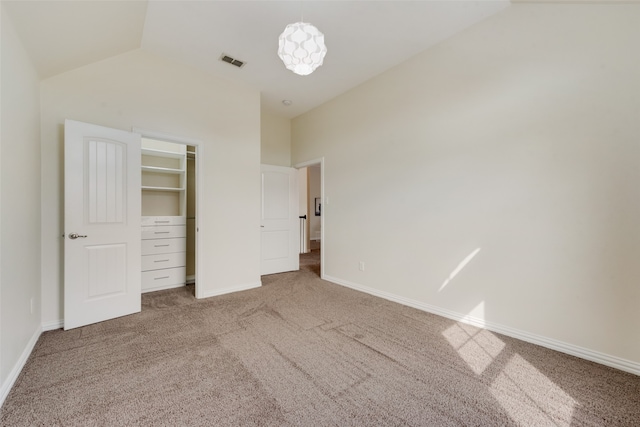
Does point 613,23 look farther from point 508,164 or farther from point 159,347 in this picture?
point 159,347

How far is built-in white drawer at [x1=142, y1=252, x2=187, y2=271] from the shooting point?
3572 mm

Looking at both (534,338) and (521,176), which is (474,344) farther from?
(521,176)

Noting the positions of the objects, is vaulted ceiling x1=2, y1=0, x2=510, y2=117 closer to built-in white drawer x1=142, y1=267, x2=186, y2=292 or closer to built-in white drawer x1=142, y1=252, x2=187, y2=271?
built-in white drawer x1=142, y1=252, x2=187, y2=271

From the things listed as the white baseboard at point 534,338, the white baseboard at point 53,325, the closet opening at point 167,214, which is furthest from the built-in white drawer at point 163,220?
the white baseboard at point 534,338

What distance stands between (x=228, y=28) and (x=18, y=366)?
3179 mm

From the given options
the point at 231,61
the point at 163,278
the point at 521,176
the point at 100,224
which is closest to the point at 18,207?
the point at 100,224

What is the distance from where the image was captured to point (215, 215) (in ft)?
11.4

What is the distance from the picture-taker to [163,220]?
3.72 m

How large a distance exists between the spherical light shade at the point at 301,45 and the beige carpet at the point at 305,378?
215 cm

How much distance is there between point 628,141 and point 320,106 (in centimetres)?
360

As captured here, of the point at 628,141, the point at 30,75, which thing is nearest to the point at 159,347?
the point at 30,75

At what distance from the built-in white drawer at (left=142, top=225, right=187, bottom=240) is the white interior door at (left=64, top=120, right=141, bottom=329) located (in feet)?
2.90

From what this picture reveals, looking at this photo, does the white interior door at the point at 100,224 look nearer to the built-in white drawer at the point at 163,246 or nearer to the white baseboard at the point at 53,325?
the white baseboard at the point at 53,325

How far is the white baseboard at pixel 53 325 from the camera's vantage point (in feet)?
7.93
